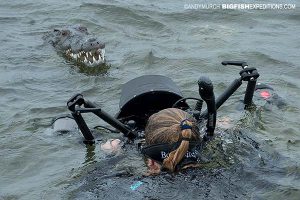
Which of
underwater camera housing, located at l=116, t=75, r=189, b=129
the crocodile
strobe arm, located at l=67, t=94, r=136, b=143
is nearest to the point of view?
strobe arm, located at l=67, t=94, r=136, b=143

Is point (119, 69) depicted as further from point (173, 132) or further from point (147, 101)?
point (173, 132)

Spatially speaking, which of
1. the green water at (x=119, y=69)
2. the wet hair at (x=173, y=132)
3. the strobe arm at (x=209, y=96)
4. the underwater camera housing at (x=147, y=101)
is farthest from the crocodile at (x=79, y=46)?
the wet hair at (x=173, y=132)

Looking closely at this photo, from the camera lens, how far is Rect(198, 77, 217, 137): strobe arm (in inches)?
157

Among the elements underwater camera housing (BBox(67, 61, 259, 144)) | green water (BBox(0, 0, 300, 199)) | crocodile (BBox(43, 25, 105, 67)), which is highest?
underwater camera housing (BBox(67, 61, 259, 144))

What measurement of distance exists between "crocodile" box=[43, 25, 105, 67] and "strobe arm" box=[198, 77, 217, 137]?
189 inches

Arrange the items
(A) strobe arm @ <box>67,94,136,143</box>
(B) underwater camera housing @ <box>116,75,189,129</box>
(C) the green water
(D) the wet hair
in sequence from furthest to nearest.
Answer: (C) the green water, (B) underwater camera housing @ <box>116,75,189,129</box>, (A) strobe arm @ <box>67,94,136,143</box>, (D) the wet hair

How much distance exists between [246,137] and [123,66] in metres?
4.38

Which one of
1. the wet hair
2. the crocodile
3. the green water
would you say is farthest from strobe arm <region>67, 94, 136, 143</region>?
the crocodile

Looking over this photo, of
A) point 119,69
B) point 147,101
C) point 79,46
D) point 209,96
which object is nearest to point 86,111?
point 147,101

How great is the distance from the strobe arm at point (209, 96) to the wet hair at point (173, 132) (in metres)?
0.22

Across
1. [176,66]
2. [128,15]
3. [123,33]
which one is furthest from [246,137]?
[128,15]

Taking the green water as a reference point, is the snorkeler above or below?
above

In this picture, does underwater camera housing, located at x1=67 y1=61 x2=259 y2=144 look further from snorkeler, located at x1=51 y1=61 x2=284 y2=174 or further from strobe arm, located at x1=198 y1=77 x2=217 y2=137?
strobe arm, located at x1=198 y1=77 x2=217 y2=137

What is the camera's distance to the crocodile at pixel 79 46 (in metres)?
8.89
